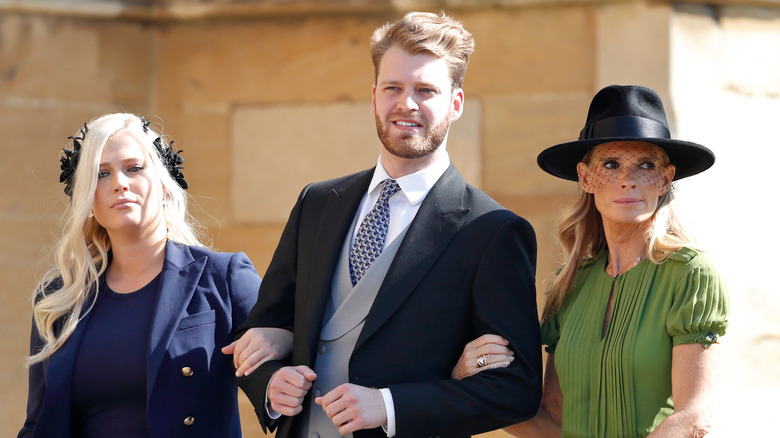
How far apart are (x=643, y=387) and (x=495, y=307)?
44 centimetres

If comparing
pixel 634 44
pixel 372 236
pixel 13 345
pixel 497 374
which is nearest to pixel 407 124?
pixel 372 236

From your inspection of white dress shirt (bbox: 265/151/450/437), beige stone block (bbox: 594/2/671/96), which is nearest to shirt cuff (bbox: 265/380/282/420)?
white dress shirt (bbox: 265/151/450/437)

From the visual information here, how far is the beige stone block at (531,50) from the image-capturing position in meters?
4.54

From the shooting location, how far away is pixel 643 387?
9.04 feet

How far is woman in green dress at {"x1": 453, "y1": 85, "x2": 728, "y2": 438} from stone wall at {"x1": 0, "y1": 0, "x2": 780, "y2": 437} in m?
1.39

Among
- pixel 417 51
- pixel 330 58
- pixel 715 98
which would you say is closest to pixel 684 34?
pixel 715 98

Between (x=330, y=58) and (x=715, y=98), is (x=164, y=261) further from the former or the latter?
(x=715, y=98)

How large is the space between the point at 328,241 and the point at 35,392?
1122mm

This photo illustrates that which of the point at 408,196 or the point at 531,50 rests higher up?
the point at 531,50

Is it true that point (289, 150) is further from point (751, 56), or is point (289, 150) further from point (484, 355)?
point (484, 355)

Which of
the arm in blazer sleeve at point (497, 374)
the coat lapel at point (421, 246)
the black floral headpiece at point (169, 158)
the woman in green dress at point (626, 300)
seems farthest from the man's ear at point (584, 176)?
the black floral headpiece at point (169, 158)

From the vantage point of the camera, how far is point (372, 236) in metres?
2.95

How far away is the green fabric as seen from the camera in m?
2.71

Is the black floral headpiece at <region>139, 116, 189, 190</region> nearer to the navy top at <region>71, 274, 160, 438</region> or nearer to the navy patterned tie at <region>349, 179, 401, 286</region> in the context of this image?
the navy top at <region>71, 274, 160, 438</region>
